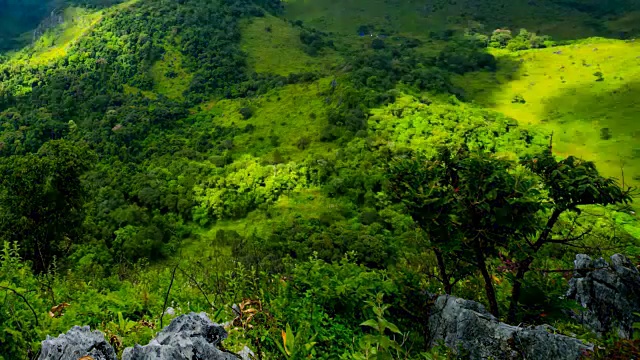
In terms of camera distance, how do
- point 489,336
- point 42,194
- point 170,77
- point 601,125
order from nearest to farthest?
1. point 489,336
2. point 42,194
3. point 601,125
4. point 170,77

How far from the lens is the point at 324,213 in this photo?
137 ft

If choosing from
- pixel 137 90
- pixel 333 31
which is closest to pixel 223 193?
pixel 137 90

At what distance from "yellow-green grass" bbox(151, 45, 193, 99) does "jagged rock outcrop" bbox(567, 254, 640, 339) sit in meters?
87.0

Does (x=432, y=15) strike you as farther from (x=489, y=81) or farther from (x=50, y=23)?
(x=50, y=23)

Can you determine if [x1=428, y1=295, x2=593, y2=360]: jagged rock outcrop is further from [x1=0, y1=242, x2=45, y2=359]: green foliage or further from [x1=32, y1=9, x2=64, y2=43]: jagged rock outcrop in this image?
[x1=32, y1=9, x2=64, y2=43]: jagged rock outcrop

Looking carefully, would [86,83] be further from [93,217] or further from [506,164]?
[506,164]

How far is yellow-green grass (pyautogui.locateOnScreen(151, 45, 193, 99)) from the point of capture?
88.2 metres

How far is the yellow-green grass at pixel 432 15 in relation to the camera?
132250mm

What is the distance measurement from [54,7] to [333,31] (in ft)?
316

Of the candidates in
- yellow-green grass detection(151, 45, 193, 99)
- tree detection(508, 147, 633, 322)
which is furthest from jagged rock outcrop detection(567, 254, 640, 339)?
yellow-green grass detection(151, 45, 193, 99)

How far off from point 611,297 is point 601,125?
2534 inches

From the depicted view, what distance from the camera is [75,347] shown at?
4.38 meters

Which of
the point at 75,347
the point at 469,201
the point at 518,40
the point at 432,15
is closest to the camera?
the point at 75,347

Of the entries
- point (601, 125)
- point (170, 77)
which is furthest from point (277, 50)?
point (601, 125)
